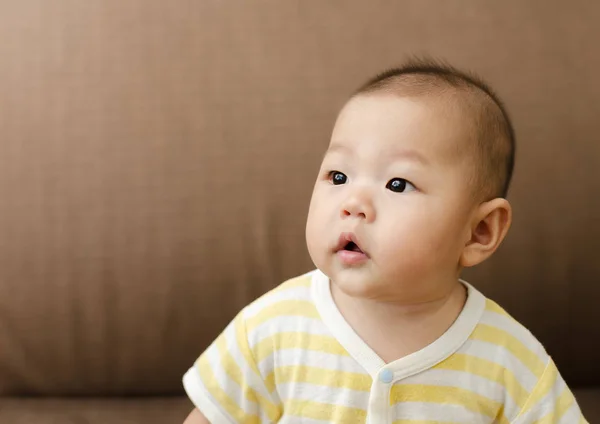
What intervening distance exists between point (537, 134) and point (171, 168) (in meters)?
0.46

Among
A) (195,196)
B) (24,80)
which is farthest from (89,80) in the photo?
(195,196)

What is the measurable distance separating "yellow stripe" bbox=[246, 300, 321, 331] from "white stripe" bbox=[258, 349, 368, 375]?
0.12ft

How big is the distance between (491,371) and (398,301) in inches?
4.8

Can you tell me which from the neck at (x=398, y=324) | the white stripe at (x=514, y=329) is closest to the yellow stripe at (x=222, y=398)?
the neck at (x=398, y=324)

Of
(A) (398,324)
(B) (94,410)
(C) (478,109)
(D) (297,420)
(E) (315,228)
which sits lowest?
(B) (94,410)

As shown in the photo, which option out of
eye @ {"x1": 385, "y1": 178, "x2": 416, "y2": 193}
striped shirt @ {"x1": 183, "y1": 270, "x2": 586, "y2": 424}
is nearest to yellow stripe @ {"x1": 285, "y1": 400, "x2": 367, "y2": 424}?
striped shirt @ {"x1": 183, "y1": 270, "x2": 586, "y2": 424}

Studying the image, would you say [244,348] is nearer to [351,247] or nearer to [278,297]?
[278,297]

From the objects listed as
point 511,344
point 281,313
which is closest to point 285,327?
point 281,313

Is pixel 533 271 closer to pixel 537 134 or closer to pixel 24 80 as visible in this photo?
pixel 537 134

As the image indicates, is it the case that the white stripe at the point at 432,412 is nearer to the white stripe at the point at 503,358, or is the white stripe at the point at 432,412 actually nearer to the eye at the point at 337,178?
the white stripe at the point at 503,358

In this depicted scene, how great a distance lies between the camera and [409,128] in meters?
0.66

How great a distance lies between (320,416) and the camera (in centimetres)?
73

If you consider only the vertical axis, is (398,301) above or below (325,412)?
above

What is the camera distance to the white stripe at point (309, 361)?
73 centimetres
